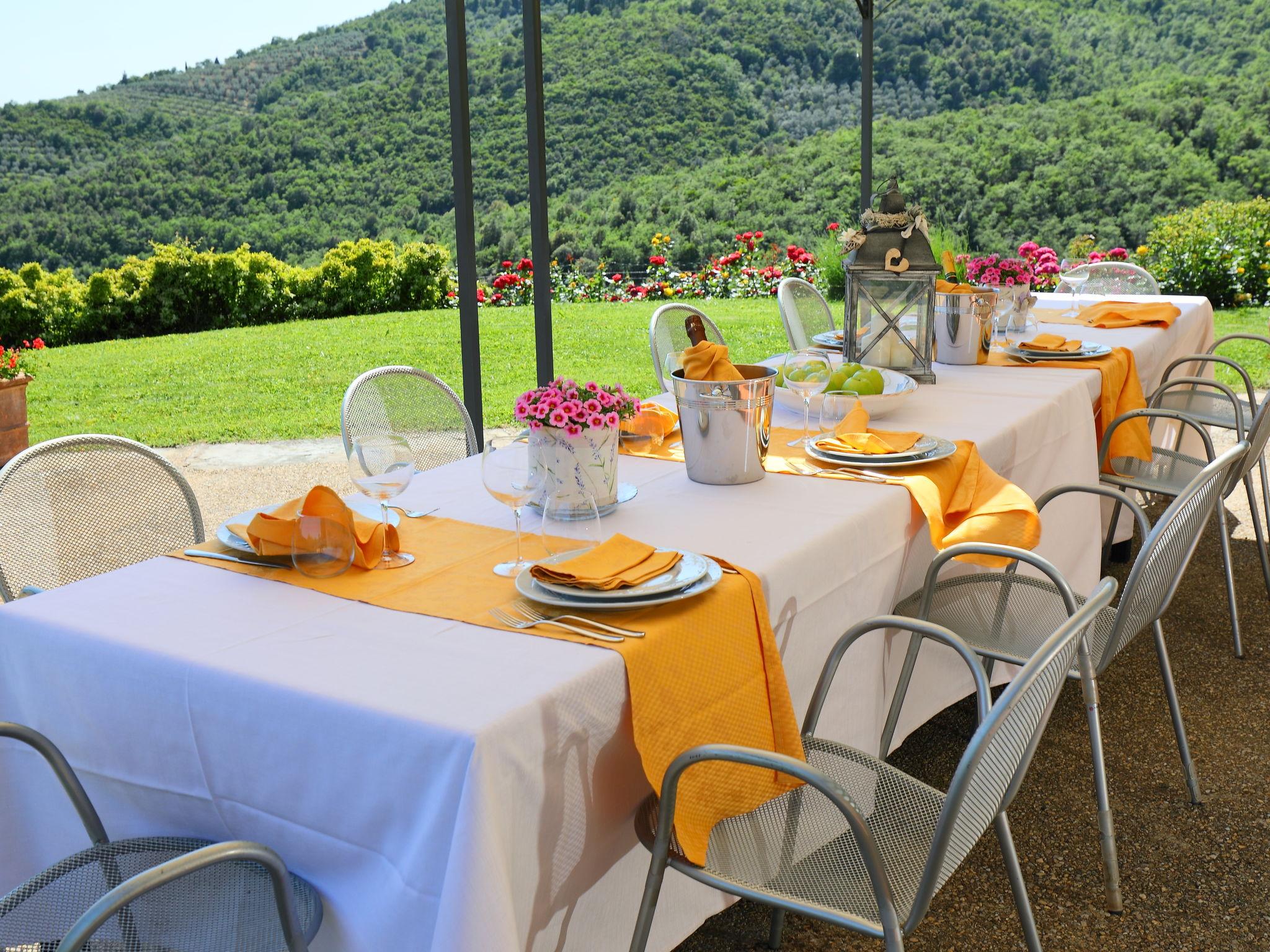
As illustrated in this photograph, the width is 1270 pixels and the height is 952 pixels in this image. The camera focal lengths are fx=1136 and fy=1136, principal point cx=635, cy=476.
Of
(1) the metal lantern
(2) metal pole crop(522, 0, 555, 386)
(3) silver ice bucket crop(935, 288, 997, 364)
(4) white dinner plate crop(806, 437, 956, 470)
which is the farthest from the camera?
(2) metal pole crop(522, 0, 555, 386)

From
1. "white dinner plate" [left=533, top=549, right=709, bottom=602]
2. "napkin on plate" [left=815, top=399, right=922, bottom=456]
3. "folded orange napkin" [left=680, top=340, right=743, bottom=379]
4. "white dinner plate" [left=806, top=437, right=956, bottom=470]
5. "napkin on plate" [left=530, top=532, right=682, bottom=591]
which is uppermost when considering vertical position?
"folded orange napkin" [left=680, top=340, right=743, bottom=379]

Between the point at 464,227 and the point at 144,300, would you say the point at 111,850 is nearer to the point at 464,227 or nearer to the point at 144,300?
the point at 464,227

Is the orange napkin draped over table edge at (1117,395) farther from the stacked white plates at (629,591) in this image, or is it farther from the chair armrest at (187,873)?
the chair armrest at (187,873)

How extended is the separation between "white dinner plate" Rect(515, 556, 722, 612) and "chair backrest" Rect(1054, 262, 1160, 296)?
13.9ft

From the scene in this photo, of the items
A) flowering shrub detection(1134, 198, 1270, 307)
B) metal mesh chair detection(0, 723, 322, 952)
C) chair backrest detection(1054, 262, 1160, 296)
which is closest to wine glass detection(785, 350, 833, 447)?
metal mesh chair detection(0, 723, 322, 952)

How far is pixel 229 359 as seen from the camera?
9.86 meters

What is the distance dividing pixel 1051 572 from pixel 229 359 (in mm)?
9008

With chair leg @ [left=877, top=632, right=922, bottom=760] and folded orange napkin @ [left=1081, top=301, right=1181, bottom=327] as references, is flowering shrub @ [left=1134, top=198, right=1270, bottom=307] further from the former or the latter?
chair leg @ [left=877, top=632, right=922, bottom=760]

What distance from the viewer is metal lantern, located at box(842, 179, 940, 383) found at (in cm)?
292

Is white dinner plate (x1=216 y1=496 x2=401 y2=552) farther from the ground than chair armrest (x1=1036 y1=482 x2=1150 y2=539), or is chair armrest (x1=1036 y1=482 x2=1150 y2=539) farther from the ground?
white dinner plate (x1=216 y1=496 x2=401 y2=552)

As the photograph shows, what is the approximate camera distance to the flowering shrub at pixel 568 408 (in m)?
1.80

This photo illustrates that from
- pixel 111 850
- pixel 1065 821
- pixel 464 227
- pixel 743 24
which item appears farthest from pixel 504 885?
pixel 743 24

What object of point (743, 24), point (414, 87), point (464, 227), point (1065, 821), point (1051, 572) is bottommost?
point (1065, 821)

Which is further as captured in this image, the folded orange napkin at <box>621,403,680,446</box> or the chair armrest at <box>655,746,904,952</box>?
the folded orange napkin at <box>621,403,680,446</box>
